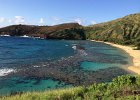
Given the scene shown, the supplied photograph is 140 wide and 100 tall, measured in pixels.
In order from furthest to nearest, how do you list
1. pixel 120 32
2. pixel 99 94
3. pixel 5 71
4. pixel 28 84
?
pixel 120 32 → pixel 5 71 → pixel 28 84 → pixel 99 94

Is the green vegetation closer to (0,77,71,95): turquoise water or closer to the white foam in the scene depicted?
(0,77,71,95): turquoise water

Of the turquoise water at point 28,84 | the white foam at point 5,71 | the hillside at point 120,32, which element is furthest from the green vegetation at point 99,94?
the hillside at point 120,32

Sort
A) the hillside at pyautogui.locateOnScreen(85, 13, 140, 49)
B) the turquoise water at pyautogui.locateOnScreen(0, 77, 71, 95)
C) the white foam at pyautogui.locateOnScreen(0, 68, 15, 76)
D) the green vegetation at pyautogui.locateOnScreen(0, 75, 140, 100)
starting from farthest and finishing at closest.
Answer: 1. the hillside at pyautogui.locateOnScreen(85, 13, 140, 49)
2. the white foam at pyautogui.locateOnScreen(0, 68, 15, 76)
3. the turquoise water at pyautogui.locateOnScreen(0, 77, 71, 95)
4. the green vegetation at pyautogui.locateOnScreen(0, 75, 140, 100)

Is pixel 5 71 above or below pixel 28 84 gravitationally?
above

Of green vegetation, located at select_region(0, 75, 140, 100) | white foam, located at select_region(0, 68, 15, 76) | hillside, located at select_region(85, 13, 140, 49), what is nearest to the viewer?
green vegetation, located at select_region(0, 75, 140, 100)

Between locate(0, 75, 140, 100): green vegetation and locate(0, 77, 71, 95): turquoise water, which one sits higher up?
locate(0, 75, 140, 100): green vegetation

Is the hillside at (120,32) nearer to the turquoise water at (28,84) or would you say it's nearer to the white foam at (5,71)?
the white foam at (5,71)

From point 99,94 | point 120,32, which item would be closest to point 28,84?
point 99,94

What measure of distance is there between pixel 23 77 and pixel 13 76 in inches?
66.4

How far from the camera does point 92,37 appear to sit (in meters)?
190

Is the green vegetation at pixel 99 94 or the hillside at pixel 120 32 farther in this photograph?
the hillside at pixel 120 32

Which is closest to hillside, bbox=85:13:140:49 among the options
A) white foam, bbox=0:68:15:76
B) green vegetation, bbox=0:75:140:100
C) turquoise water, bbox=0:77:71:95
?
white foam, bbox=0:68:15:76

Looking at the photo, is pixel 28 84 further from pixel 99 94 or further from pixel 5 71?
pixel 99 94

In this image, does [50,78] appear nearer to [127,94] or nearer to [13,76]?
[13,76]
